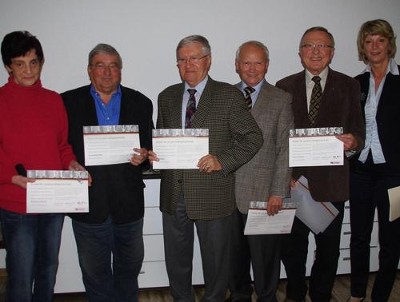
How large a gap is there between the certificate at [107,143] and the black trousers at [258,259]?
90cm

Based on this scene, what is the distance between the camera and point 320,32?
2.43 metres

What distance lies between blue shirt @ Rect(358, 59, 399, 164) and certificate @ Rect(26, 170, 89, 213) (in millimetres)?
1911

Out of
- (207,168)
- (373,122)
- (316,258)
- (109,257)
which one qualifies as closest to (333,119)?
(373,122)

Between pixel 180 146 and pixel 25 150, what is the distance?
0.87 metres

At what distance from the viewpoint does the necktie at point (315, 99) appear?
2.42 metres

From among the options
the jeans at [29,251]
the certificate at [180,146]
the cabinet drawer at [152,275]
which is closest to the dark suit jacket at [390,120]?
the certificate at [180,146]

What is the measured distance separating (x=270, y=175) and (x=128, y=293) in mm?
1276

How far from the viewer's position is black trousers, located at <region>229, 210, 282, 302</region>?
2.49 metres

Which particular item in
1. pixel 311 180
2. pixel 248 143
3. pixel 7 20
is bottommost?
pixel 311 180

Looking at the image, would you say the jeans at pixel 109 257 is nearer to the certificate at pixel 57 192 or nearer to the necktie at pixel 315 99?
the certificate at pixel 57 192

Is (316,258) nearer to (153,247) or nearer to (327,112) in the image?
(327,112)

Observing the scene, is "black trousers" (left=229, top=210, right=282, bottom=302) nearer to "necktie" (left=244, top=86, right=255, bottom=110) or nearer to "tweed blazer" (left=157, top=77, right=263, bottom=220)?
"tweed blazer" (left=157, top=77, right=263, bottom=220)

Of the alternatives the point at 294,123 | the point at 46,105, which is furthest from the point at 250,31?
the point at 46,105

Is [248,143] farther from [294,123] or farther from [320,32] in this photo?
[320,32]
